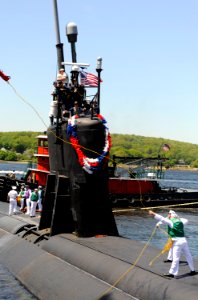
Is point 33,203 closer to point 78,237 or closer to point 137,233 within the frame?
point 137,233

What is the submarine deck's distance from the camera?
11078 mm

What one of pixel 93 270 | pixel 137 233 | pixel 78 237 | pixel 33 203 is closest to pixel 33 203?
pixel 33 203

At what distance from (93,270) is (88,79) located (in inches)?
297

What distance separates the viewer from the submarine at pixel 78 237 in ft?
39.4

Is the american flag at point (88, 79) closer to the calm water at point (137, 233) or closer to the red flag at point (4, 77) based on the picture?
the red flag at point (4, 77)

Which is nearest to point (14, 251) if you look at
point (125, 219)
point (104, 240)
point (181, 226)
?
point (104, 240)

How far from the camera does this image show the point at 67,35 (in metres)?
18.3

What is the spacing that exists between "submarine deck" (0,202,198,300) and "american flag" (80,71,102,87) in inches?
220

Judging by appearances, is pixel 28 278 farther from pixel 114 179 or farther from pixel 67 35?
pixel 114 179

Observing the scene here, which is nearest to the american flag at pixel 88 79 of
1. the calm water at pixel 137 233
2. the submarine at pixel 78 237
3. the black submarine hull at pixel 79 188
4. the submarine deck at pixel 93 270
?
the submarine at pixel 78 237

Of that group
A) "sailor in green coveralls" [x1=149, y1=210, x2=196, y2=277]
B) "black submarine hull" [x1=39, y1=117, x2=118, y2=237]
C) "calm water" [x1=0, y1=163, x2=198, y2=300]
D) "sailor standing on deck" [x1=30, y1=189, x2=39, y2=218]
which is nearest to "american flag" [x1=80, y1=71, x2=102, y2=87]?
"black submarine hull" [x1=39, y1=117, x2=118, y2=237]

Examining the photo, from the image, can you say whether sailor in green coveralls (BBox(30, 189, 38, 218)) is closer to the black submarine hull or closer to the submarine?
the submarine

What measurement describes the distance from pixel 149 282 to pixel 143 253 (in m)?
2.81

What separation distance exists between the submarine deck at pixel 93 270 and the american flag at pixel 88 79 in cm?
560
